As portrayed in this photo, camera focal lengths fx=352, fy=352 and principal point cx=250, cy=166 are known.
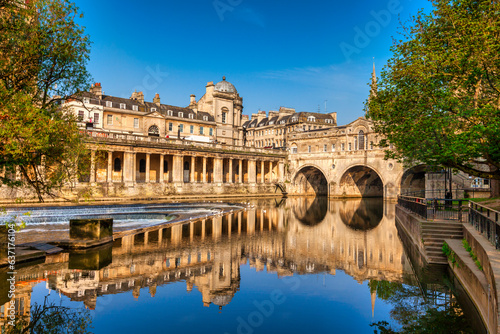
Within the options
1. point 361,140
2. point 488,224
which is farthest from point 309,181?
point 488,224

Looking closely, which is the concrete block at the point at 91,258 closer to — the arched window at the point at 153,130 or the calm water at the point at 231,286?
the calm water at the point at 231,286

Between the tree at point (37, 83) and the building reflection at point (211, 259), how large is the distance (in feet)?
12.6

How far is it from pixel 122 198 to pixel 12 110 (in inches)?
1370

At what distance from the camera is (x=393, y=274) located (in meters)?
13.9

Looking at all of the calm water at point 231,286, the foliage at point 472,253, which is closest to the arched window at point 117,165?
the calm water at point 231,286

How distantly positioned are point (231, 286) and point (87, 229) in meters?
8.55

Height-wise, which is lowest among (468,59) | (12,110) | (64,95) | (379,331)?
(379,331)

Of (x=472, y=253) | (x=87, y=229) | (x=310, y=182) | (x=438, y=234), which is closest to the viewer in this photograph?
(x=472, y=253)

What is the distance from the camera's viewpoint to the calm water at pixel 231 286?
9367 mm

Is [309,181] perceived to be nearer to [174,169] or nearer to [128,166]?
[174,169]

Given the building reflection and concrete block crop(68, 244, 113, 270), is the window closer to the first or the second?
the building reflection

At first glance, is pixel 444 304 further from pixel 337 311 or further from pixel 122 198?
pixel 122 198

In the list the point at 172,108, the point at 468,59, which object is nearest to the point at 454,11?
the point at 468,59

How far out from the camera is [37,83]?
45.8ft
